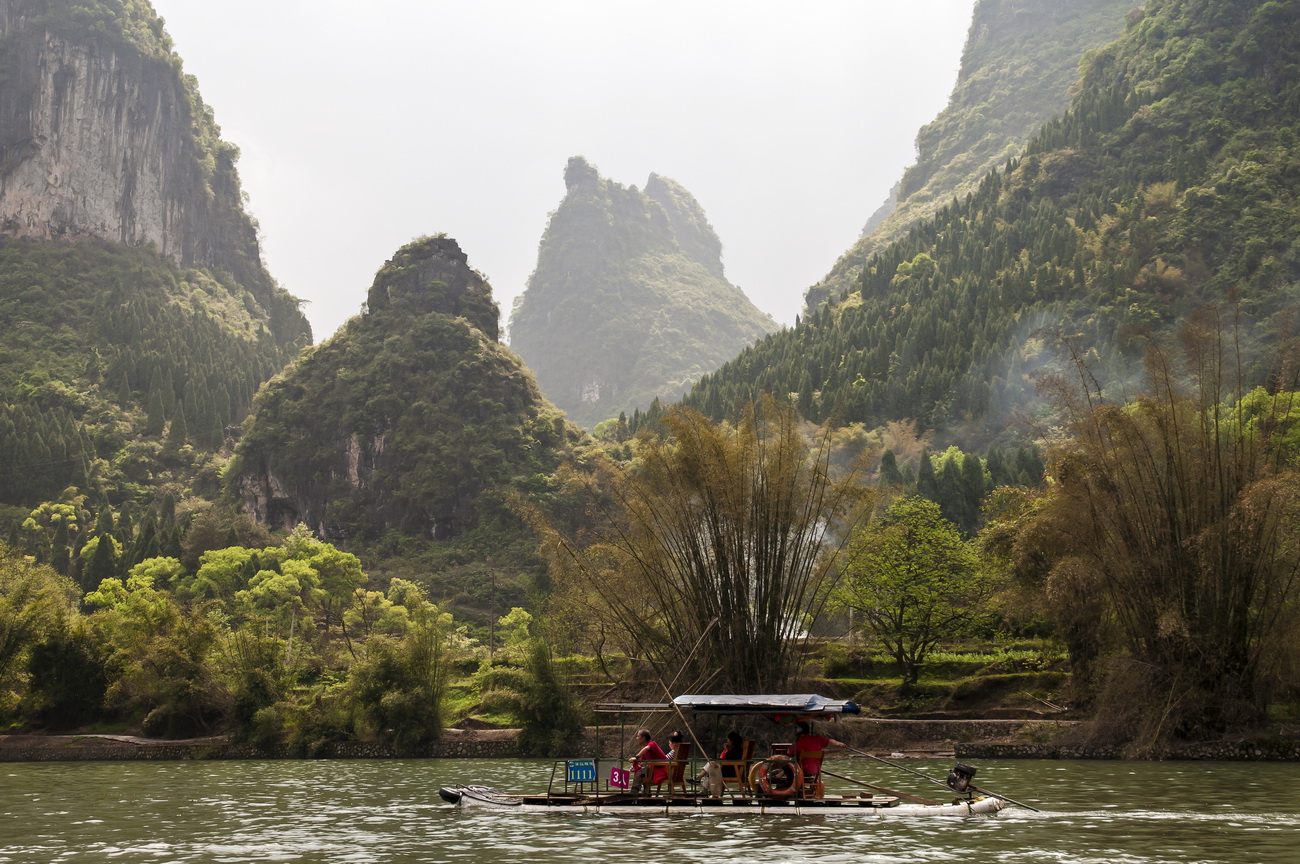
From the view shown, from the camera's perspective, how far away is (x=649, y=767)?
2356 cm

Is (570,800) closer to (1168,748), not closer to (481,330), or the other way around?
(1168,748)

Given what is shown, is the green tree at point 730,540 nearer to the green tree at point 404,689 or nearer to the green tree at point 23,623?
the green tree at point 404,689

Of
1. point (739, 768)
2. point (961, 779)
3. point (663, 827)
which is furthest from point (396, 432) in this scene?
point (961, 779)

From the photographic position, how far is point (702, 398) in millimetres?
106062

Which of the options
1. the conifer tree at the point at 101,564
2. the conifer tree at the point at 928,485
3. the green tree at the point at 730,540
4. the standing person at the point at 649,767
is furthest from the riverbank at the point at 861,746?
the conifer tree at the point at 101,564

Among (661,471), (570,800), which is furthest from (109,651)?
(570,800)

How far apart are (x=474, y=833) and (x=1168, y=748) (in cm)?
1985

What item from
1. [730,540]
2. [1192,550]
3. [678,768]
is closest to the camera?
[678,768]

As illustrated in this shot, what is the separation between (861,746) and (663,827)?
19113 millimetres

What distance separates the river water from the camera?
18.0 metres

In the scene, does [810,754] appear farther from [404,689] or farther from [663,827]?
Answer: [404,689]

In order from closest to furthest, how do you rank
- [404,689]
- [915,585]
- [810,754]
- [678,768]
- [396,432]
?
1. [810,754]
2. [678,768]
3. [404,689]
4. [915,585]
5. [396,432]

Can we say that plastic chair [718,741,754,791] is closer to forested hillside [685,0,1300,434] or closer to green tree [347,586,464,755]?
green tree [347,586,464,755]

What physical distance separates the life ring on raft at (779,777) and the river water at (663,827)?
0.61 meters
